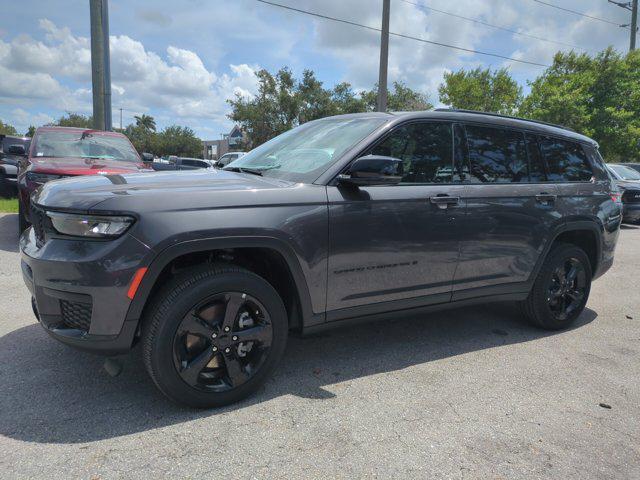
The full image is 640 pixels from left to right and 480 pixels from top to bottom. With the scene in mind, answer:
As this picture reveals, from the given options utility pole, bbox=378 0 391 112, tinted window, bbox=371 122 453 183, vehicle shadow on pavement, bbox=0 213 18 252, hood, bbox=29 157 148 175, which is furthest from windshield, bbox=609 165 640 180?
vehicle shadow on pavement, bbox=0 213 18 252

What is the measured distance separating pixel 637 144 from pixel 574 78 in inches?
186

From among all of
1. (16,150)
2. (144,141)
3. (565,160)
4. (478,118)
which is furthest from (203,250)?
(144,141)

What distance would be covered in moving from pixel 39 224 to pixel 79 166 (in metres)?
4.46

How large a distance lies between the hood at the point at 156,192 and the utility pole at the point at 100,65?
10830mm

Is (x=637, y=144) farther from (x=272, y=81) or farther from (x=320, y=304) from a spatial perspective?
(x=320, y=304)

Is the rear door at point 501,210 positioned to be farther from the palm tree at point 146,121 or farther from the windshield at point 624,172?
the palm tree at point 146,121

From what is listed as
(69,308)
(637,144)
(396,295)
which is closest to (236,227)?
(69,308)

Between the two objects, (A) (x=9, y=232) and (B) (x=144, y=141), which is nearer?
(A) (x=9, y=232)

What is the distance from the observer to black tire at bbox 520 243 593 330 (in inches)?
165

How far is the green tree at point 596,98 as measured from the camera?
→ 2242cm

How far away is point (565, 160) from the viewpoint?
4.32 metres

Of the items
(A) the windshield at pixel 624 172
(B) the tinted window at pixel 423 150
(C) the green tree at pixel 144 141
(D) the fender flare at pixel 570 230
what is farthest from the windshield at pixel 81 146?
(C) the green tree at pixel 144 141

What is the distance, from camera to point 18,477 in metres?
2.12

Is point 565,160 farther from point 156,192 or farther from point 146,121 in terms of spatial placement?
point 146,121
